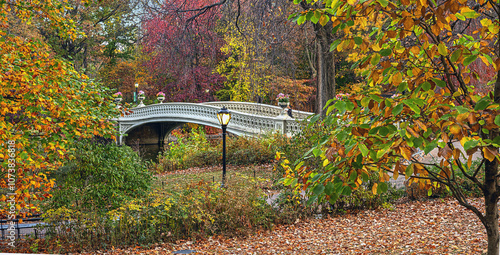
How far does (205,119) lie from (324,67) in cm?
1137

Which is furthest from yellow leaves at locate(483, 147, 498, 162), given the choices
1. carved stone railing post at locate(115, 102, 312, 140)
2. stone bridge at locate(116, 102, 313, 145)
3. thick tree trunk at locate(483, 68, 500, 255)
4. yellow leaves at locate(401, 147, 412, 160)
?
carved stone railing post at locate(115, 102, 312, 140)

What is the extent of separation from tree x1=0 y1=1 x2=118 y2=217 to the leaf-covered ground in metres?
1.91

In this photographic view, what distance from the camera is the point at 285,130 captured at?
1642 cm

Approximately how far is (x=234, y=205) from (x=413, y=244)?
9.40 ft

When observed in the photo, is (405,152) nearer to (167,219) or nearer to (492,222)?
(492,222)

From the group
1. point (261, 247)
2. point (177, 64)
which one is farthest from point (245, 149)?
point (261, 247)

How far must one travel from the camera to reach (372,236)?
5828 mm

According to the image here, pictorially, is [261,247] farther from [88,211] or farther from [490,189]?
[490,189]

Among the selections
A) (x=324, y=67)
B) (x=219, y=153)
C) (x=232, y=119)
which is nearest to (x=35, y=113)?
(x=324, y=67)

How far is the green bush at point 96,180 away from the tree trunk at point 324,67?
19.1 feet

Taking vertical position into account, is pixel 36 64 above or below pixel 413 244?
above

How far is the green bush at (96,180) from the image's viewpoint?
6.37 m

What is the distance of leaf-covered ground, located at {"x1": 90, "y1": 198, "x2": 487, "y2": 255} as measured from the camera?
16.7 feet

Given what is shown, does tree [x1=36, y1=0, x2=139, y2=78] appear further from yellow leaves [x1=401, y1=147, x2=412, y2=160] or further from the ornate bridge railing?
yellow leaves [x1=401, y1=147, x2=412, y2=160]
